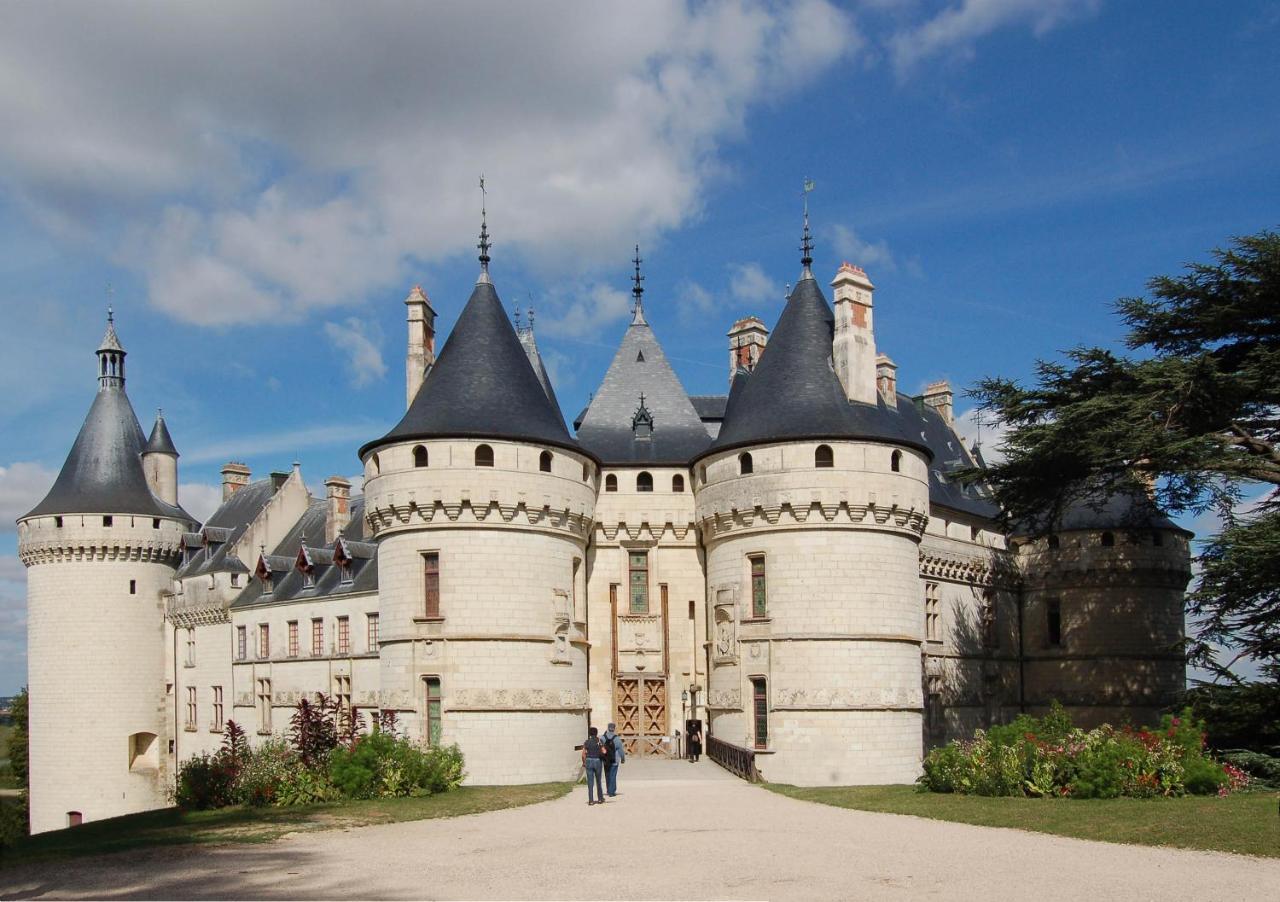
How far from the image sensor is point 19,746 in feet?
196

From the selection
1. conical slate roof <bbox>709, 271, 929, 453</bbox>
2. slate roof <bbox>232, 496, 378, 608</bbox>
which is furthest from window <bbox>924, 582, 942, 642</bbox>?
slate roof <bbox>232, 496, 378, 608</bbox>

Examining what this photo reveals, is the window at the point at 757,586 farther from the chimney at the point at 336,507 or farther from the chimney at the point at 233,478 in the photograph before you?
the chimney at the point at 233,478

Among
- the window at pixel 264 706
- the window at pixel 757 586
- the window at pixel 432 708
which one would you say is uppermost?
the window at pixel 757 586

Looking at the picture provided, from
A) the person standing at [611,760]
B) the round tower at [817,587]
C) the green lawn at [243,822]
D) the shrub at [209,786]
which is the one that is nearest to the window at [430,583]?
the green lawn at [243,822]

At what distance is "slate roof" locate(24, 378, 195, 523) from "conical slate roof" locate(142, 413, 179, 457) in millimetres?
351

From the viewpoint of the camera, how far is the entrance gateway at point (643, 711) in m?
30.4

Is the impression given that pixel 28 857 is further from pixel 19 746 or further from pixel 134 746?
pixel 19 746

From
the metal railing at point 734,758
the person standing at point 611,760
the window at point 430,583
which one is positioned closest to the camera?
the person standing at point 611,760

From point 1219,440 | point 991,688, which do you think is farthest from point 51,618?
point 1219,440

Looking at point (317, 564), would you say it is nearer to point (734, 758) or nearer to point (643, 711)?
point (643, 711)

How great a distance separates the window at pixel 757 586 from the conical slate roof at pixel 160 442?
91.5 ft

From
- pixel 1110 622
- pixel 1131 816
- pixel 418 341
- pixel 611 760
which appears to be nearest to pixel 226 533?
pixel 418 341

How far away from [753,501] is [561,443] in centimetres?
446

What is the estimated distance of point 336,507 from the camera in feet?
136
